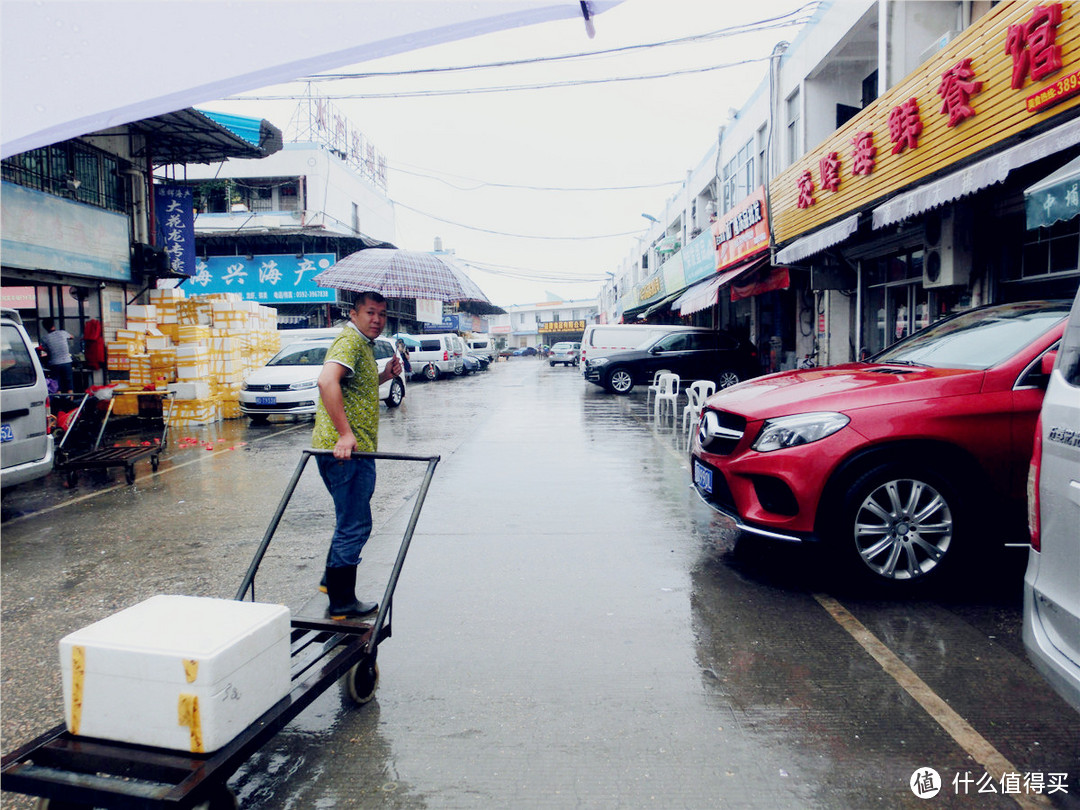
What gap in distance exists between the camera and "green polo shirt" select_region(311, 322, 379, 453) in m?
3.78

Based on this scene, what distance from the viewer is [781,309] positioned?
20188 mm

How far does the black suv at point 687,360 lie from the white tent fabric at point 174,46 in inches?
711

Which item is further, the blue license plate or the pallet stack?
the pallet stack

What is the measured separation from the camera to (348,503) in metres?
3.74

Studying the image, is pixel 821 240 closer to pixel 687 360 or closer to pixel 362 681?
pixel 687 360

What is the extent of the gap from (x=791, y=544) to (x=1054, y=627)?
81.2 inches

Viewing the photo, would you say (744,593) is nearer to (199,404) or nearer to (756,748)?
(756,748)

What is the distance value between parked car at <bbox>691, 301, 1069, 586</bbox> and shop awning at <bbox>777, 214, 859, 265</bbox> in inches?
241

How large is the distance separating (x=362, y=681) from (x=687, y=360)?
17594 mm

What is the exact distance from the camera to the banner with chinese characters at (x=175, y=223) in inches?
677

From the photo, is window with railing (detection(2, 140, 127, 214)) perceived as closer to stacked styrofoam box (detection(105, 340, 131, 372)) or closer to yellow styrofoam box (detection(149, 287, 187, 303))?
yellow styrofoam box (detection(149, 287, 187, 303))

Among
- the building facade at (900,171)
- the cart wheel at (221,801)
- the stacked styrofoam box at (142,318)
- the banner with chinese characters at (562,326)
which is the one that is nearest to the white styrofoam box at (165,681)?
the cart wheel at (221,801)

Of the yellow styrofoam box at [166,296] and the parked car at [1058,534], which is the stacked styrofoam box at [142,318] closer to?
the yellow styrofoam box at [166,296]

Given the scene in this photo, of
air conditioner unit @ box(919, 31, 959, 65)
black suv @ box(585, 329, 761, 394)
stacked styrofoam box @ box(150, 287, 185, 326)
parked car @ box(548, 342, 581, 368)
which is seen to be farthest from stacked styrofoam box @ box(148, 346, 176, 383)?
parked car @ box(548, 342, 581, 368)
